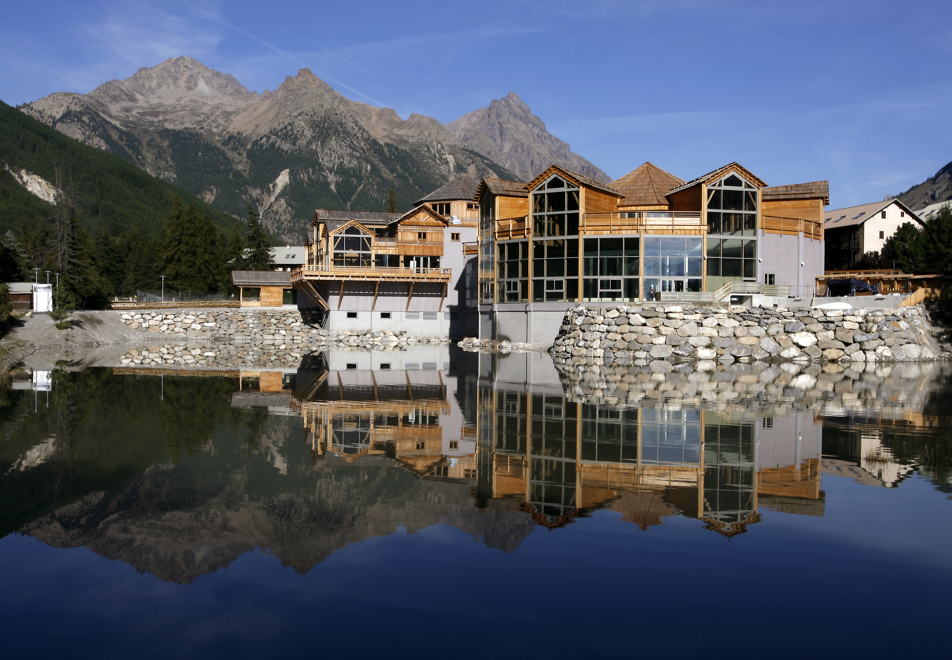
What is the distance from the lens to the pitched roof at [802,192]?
154 ft

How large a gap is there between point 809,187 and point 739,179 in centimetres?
748

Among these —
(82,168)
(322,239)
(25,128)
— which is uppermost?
(25,128)

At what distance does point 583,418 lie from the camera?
1717 cm

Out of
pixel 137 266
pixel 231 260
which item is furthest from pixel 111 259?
pixel 231 260

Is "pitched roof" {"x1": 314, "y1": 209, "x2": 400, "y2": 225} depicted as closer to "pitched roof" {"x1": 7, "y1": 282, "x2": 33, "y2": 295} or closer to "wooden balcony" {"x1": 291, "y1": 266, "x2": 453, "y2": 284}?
"wooden balcony" {"x1": 291, "y1": 266, "x2": 453, "y2": 284}

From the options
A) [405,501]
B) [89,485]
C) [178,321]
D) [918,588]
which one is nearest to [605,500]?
[405,501]

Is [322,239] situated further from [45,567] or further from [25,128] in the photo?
[25,128]

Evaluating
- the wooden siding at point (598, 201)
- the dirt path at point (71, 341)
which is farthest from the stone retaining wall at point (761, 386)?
the dirt path at point (71, 341)

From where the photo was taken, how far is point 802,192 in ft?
155

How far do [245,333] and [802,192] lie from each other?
1650 inches

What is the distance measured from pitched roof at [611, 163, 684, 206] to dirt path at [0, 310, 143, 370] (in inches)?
1202

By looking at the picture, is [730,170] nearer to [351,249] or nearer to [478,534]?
[351,249]

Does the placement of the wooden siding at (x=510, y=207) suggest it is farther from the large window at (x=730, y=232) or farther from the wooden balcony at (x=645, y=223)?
the large window at (x=730, y=232)

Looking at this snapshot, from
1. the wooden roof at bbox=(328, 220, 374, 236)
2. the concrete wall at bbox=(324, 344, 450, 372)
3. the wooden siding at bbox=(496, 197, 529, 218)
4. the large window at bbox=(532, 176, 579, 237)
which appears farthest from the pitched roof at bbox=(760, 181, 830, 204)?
the wooden roof at bbox=(328, 220, 374, 236)
